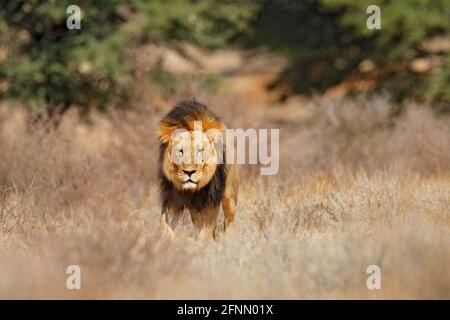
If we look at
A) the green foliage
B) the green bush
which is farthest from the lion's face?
the green bush

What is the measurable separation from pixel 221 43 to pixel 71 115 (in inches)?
160

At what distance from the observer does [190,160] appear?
9109 mm

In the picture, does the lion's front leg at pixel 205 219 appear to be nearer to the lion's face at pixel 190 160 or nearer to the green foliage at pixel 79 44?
the lion's face at pixel 190 160

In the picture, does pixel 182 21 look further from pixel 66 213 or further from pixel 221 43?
pixel 66 213

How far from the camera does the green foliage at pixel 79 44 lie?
61.4ft

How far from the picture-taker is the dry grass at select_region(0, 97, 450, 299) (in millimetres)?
7543

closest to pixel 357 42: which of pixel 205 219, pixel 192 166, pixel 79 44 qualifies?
pixel 79 44

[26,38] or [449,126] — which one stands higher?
[26,38]

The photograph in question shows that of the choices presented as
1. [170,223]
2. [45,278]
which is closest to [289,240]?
[170,223]

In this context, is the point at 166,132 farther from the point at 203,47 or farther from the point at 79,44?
the point at 203,47

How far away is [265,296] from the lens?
7.36 meters

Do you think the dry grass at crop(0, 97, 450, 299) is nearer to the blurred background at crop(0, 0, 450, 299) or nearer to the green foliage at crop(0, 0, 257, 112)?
the blurred background at crop(0, 0, 450, 299)

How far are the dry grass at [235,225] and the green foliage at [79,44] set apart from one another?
11.1ft

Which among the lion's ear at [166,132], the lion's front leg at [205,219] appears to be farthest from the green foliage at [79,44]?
the lion's ear at [166,132]
